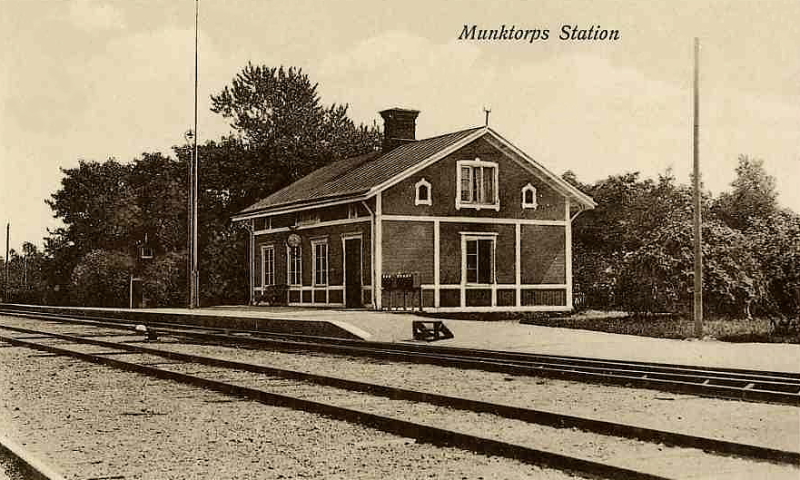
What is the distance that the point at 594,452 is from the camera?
6289mm

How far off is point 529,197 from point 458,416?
20.1m

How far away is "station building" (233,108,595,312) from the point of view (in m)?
25.8

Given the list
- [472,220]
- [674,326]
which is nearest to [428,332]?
[674,326]

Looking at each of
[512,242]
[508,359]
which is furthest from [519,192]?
[508,359]

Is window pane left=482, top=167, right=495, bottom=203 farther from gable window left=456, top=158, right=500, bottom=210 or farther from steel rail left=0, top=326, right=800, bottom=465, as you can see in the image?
steel rail left=0, top=326, right=800, bottom=465

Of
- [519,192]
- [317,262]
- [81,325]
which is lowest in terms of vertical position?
[81,325]

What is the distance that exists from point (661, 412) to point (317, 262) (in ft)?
69.2

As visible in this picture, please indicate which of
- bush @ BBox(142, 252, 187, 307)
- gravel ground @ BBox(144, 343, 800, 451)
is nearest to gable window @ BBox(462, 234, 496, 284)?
gravel ground @ BBox(144, 343, 800, 451)

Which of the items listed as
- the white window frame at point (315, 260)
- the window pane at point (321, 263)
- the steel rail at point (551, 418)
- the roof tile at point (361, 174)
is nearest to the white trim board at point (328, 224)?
the white window frame at point (315, 260)

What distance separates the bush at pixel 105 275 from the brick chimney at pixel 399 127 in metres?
13.7

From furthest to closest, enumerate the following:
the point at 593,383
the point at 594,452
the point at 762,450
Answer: the point at 593,383
the point at 594,452
the point at 762,450

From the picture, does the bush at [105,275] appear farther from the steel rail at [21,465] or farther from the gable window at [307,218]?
the steel rail at [21,465]

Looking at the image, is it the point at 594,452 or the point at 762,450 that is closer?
the point at 762,450

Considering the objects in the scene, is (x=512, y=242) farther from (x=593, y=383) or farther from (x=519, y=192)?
(x=593, y=383)
